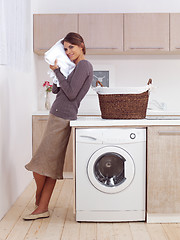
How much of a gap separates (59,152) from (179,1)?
305cm

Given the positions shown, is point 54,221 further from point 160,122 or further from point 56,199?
point 160,122

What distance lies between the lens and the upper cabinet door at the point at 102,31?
492 centimetres

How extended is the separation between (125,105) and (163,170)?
584 millimetres

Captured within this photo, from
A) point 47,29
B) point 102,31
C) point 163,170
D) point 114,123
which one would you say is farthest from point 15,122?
point 102,31

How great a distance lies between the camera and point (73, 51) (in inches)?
126

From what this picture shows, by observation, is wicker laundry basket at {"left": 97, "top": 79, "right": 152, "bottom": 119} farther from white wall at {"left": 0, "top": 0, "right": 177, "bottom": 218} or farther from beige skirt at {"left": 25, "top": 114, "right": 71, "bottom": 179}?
white wall at {"left": 0, "top": 0, "right": 177, "bottom": 218}

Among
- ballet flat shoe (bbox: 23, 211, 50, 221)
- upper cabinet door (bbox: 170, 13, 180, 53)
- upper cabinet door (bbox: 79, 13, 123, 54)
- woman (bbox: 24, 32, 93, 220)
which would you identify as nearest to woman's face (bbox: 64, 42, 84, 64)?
woman (bbox: 24, 32, 93, 220)

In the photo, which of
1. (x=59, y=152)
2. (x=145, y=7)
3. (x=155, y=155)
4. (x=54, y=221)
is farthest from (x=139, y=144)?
(x=145, y=7)

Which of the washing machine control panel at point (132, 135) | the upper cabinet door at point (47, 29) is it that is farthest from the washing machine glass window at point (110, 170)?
the upper cabinet door at point (47, 29)

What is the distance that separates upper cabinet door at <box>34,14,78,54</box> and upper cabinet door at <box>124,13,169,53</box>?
0.73 meters

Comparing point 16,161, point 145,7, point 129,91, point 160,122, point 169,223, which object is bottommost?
point 169,223

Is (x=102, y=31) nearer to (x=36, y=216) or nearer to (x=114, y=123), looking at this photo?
(x=114, y=123)

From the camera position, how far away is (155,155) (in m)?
3.17

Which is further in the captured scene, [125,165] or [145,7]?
[145,7]
